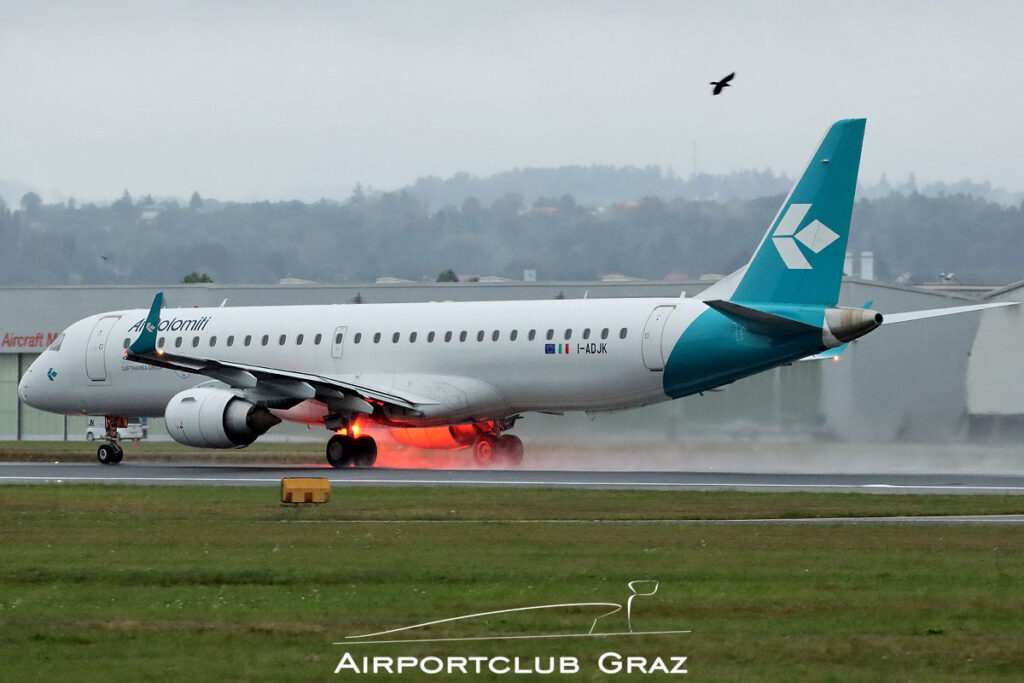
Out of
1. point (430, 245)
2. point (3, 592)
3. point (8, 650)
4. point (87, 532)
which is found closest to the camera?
point (8, 650)

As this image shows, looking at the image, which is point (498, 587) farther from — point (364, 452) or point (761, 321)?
point (364, 452)

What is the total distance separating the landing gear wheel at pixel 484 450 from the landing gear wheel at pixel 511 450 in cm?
21

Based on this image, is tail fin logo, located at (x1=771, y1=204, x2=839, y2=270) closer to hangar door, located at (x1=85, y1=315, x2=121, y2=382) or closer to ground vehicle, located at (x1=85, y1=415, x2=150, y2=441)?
hangar door, located at (x1=85, y1=315, x2=121, y2=382)

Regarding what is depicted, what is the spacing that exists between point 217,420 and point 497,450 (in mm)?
7146

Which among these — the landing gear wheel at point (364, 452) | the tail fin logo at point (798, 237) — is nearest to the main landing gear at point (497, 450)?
the landing gear wheel at point (364, 452)

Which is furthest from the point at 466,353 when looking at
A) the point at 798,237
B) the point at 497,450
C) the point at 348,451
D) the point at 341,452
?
the point at 798,237

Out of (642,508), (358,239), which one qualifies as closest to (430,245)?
(358,239)

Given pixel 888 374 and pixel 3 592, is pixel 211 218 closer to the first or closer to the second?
pixel 888 374

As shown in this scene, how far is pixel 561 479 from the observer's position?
1235 inches

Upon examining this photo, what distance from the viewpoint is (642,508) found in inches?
920

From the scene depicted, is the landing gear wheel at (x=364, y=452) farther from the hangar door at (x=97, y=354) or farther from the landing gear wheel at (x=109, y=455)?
the hangar door at (x=97, y=354)

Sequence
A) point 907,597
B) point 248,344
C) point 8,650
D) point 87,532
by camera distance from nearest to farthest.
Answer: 1. point 8,650
2. point 907,597
3. point 87,532
4. point 248,344

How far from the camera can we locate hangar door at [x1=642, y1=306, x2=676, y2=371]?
112ft

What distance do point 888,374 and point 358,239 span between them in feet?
225
